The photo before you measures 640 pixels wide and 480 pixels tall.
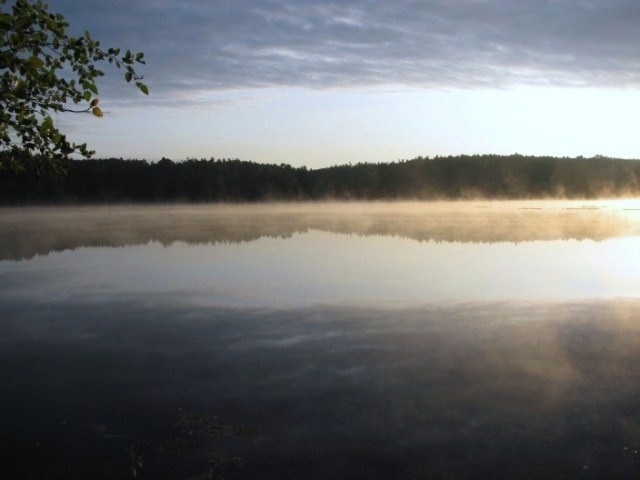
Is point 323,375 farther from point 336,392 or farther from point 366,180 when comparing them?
point 366,180

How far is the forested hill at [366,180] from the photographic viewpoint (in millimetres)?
132625

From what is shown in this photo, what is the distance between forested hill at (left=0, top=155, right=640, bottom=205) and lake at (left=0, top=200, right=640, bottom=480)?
118122 millimetres

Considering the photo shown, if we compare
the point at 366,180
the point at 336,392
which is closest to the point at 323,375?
the point at 336,392

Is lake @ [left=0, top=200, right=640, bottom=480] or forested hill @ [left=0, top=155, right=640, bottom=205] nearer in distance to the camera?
lake @ [left=0, top=200, right=640, bottom=480]

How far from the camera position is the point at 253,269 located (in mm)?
20203

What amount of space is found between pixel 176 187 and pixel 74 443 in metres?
132

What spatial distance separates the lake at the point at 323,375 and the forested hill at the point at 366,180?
118 m

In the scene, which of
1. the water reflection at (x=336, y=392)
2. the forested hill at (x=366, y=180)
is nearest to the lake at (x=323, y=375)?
the water reflection at (x=336, y=392)

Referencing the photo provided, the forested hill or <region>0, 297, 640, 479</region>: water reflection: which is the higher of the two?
the forested hill

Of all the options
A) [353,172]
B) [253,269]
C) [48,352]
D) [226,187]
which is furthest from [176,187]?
[48,352]

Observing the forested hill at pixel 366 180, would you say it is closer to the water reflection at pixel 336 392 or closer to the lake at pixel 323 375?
the lake at pixel 323 375

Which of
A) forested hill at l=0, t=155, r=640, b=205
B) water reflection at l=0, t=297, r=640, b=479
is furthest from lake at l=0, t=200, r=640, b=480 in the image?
forested hill at l=0, t=155, r=640, b=205

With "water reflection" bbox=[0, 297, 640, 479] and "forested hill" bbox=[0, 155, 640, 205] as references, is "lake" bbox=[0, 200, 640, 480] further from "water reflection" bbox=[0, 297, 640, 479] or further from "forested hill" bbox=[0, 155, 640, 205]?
"forested hill" bbox=[0, 155, 640, 205]

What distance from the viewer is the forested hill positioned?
435ft
